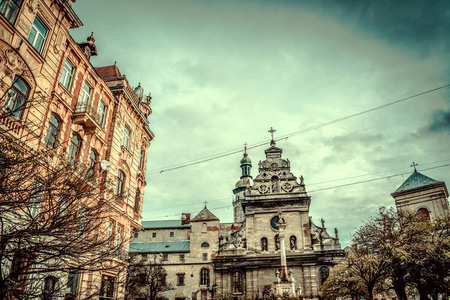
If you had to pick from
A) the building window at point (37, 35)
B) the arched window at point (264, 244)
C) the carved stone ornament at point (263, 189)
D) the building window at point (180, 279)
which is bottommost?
the building window at point (180, 279)

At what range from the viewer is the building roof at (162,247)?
46.4 meters

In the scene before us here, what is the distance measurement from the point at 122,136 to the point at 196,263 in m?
29.8

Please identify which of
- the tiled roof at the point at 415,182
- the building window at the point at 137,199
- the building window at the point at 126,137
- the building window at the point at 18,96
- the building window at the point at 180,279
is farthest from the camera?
the building window at the point at 180,279

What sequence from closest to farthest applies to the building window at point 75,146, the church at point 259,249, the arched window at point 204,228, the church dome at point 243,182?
the building window at point 75,146 → the church at point 259,249 → the arched window at point 204,228 → the church dome at point 243,182

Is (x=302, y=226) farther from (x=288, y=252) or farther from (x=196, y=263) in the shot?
(x=196, y=263)

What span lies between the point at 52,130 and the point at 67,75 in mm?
3083

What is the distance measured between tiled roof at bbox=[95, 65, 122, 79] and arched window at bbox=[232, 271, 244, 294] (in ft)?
91.3

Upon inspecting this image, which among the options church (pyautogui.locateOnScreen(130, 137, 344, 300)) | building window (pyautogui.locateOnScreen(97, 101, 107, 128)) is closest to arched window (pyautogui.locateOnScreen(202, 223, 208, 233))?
church (pyautogui.locateOnScreen(130, 137, 344, 300))

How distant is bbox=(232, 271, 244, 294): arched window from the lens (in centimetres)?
3766

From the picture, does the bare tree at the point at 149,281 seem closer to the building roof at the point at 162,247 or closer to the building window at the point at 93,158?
the building roof at the point at 162,247

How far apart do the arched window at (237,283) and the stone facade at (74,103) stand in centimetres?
2172

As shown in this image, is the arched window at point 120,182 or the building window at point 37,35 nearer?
the building window at point 37,35

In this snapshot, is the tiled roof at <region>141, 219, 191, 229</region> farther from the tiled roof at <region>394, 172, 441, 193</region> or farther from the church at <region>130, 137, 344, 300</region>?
the tiled roof at <region>394, 172, 441, 193</region>

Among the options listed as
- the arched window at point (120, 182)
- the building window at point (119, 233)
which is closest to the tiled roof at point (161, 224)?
the arched window at point (120, 182)
